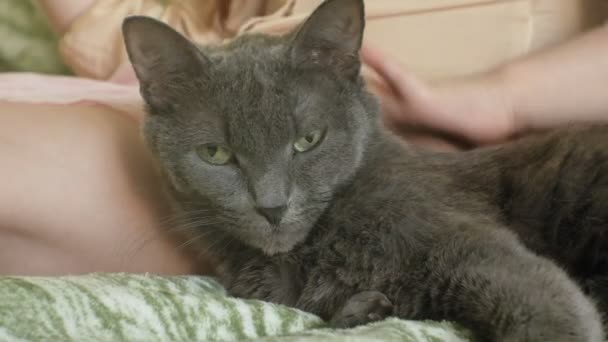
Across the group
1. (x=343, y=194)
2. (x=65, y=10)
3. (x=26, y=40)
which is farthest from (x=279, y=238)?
(x=26, y=40)

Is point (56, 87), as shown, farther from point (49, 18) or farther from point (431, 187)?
point (431, 187)

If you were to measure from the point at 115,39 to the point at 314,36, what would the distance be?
775 millimetres

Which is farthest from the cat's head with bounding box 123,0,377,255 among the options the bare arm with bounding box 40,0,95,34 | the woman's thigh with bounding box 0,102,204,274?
the bare arm with bounding box 40,0,95,34

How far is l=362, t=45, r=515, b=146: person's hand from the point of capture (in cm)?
113

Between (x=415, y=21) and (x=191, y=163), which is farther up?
(x=415, y=21)

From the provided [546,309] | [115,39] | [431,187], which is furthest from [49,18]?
[546,309]

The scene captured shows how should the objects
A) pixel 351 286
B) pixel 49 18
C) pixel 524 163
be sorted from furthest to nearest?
pixel 49 18 → pixel 524 163 → pixel 351 286

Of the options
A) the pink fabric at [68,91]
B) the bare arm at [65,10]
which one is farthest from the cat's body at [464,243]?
the bare arm at [65,10]

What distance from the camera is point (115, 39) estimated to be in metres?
1.47

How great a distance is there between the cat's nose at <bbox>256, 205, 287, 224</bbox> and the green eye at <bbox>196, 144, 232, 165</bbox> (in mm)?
89

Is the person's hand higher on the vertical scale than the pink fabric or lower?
higher

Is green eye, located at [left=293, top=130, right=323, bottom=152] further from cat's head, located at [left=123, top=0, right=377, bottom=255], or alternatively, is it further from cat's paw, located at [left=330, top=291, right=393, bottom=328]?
cat's paw, located at [left=330, top=291, right=393, bottom=328]

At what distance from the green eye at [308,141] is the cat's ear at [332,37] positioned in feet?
0.32

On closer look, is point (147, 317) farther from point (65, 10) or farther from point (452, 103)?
point (65, 10)
